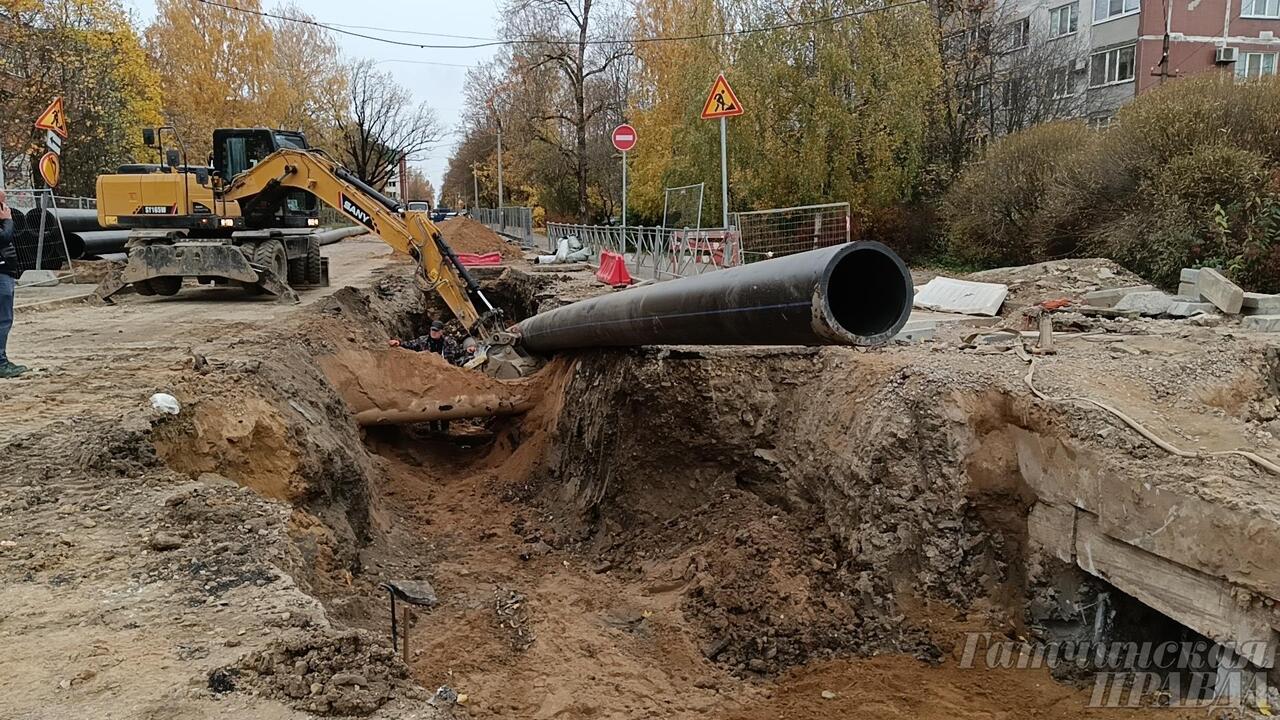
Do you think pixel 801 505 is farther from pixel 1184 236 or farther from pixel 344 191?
pixel 344 191

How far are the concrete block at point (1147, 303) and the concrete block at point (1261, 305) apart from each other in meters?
0.64

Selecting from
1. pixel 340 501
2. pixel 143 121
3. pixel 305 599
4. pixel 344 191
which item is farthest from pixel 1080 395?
pixel 143 121

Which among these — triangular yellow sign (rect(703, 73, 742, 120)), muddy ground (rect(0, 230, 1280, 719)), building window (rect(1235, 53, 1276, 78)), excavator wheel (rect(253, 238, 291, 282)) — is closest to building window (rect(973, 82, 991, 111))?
building window (rect(1235, 53, 1276, 78))

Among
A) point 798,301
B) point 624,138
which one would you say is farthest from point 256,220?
point 798,301

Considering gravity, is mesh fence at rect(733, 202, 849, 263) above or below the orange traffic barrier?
above

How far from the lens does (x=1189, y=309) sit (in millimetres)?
8094

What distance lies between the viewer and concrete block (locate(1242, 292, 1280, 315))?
7.94 m

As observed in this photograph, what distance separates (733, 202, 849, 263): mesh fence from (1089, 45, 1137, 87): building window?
18.0m

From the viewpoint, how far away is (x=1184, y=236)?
1030 cm

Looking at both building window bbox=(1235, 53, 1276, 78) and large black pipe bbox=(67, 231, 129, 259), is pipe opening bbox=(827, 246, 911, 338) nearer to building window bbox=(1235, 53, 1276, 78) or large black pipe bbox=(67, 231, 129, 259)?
large black pipe bbox=(67, 231, 129, 259)

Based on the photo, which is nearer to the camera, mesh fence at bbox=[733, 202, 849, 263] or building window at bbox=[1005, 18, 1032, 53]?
mesh fence at bbox=[733, 202, 849, 263]

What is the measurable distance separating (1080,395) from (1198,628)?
156 centimetres

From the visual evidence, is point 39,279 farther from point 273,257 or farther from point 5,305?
point 5,305

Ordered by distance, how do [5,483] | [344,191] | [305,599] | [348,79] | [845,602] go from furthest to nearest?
[348,79]
[344,191]
[845,602]
[5,483]
[305,599]
